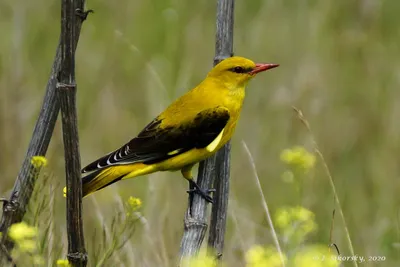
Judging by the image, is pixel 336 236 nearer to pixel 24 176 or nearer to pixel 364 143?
pixel 364 143

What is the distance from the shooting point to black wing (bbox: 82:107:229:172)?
3488 millimetres

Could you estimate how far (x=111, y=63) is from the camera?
19.7 feet

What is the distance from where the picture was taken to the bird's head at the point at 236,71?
142 inches

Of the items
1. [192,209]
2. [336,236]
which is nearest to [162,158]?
[192,209]

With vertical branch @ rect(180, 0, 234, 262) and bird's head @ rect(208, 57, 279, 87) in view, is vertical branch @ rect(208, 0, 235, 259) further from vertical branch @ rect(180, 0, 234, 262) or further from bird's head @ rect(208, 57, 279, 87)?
bird's head @ rect(208, 57, 279, 87)

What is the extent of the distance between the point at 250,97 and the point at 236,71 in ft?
6.83

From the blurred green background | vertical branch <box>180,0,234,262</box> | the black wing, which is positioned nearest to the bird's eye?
the black wing

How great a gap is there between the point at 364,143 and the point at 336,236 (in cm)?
104

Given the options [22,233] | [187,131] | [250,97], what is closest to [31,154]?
[22,233]

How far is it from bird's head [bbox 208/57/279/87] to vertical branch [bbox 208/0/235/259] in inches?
24.2

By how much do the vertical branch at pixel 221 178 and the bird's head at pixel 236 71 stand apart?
615 mm

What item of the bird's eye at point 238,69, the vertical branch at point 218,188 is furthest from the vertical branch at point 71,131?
the bird's eye at point 238,69

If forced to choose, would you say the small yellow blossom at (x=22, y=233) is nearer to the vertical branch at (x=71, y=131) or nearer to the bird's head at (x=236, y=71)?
the vertical branch at (x=71, y=131)

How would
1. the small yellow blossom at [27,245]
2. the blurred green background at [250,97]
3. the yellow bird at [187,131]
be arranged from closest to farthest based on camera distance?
the small yellow blossom at [27,245]
the yellow bird at [187,131]
the blurred green background at [250,97]
